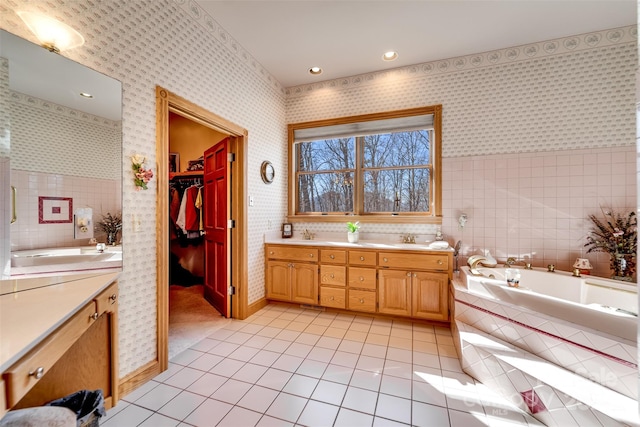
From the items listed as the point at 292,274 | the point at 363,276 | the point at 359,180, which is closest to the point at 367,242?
the point at 363,276

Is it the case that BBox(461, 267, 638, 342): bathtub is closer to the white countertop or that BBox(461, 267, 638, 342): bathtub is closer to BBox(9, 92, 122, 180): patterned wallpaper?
the white countertop

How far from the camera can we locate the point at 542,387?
1.48m

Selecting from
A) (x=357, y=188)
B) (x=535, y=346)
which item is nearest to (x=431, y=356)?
(x=535, y=346)

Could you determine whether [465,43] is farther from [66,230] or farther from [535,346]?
[66,230]

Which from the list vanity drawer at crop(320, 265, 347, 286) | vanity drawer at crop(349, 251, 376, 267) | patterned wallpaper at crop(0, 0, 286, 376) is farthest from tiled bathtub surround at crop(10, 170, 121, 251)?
vanity drawer at crop(349, 251, 376, 267)

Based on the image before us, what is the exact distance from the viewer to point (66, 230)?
5.06 feet

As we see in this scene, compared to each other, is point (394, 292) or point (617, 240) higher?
point (617, 240)

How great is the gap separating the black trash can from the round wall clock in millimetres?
2423

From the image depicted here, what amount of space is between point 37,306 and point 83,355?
1.89ft

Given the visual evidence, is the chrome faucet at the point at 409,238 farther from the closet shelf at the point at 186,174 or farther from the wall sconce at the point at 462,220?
the closet shelf at the point at 186,174

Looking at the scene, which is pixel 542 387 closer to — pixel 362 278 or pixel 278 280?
pixel 362 278

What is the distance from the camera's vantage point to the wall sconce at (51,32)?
1.33 metres

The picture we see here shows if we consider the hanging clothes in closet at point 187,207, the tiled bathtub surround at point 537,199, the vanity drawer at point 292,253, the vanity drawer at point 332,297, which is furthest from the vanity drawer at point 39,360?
the tiled bathtub surround at point 537,199

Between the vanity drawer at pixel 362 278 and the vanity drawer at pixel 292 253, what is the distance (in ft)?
1.55
